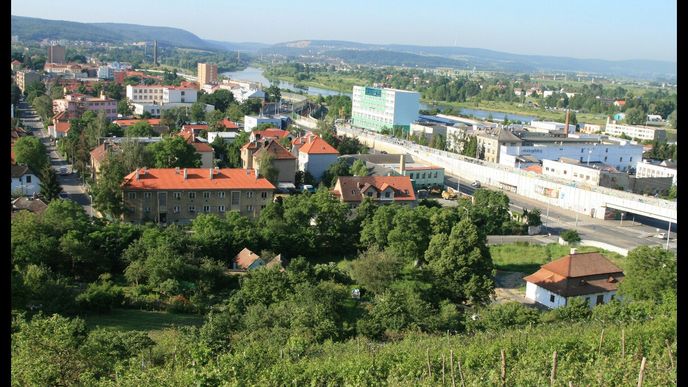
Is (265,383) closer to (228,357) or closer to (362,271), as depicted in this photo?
(228,357)

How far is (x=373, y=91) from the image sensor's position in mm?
36219

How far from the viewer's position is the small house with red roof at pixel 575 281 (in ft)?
34.6

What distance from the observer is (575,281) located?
420 inches

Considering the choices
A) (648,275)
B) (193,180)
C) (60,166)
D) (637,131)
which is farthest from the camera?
(637,131)

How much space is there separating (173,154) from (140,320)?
30.0 ft

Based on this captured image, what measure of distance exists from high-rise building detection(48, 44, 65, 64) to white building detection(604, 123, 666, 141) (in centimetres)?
4551

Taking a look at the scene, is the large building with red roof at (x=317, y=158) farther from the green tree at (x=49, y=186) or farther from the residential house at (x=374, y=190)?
the green tree at (x=49, y=186)

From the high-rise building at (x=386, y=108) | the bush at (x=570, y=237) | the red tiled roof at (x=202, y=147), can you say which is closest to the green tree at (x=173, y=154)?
the red tiled roof at (x=202, y=147)

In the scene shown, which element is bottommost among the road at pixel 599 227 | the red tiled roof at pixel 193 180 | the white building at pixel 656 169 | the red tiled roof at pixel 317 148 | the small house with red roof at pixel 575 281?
the road at pixel 599 227

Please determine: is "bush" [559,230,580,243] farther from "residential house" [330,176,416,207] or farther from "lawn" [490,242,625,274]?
"residential house" [330,176,416,207]

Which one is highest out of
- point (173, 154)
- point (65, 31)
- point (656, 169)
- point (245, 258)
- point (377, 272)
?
point (65, 31)

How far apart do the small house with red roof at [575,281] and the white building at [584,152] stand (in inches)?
567

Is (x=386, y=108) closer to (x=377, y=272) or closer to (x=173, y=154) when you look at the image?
(x=173, y=154)

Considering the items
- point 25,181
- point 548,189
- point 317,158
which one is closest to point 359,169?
point 317,158
